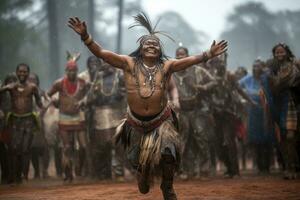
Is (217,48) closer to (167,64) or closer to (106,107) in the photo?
(167,64)

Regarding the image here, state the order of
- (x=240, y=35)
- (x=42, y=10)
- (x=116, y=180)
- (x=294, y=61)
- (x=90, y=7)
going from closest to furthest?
(x=294, y=61) < (x=116, y=180) < (x=90, y=7) < (x=42, y=10) < (x=240, y=35)

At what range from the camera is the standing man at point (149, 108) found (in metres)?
6.06

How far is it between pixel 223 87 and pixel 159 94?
4.26 m

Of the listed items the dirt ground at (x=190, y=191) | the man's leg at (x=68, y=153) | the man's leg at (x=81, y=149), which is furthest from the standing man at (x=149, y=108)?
the man's leg at (x=81, y=149)

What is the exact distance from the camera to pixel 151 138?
244 inches

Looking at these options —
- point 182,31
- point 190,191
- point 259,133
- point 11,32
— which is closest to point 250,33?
point 182,31

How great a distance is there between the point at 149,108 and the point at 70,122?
15.1 feet

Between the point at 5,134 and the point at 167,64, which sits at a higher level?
the point at 167,64

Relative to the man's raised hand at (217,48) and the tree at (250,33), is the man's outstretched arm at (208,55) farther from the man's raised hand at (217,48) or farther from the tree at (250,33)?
the tree at (250,33)

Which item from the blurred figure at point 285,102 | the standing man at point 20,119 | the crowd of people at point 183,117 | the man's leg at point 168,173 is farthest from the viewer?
the standing man at point 20,119

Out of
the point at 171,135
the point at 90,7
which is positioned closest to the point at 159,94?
the point at 171,135

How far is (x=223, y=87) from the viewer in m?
10.4

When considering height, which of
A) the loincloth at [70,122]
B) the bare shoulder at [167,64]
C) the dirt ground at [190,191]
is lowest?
the dirt ground at [190,191]

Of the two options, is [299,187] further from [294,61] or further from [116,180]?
[116,180]
